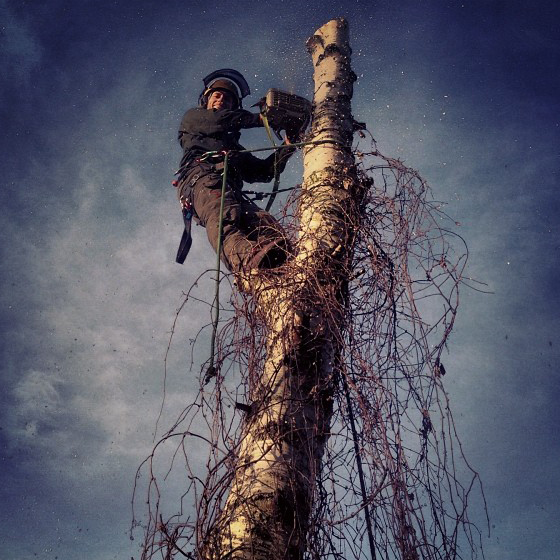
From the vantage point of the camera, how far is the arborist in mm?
3262

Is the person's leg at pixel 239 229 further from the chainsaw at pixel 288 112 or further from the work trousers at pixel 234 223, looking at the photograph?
the chainsaw at pixel 288 112

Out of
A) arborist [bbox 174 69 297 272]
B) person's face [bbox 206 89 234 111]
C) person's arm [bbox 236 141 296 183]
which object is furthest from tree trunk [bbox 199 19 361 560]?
person's face [bbox 206 89 234 111]

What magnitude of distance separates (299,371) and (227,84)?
3464mm

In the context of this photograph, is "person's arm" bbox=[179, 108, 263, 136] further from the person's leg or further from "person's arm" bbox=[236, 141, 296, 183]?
the person's leg

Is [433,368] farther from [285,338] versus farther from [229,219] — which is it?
[229,219]

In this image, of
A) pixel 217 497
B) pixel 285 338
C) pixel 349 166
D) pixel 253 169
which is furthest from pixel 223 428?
pixel 253 169

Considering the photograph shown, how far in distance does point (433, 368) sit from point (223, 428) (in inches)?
39.8

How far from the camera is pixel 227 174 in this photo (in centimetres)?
400

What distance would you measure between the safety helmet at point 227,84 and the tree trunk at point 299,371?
1628 millimetres

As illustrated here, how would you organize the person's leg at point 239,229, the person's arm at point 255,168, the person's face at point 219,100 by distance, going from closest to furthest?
the person's leg at point 239,229
the person's arm at point 255,168
the person's face at point 219,100

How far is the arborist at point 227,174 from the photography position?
3262 mm

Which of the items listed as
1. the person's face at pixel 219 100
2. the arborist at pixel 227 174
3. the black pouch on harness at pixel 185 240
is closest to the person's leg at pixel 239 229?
the arborist at pixel 227 174

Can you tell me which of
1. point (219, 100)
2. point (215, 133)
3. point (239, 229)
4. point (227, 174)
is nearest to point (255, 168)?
point (215, 133)

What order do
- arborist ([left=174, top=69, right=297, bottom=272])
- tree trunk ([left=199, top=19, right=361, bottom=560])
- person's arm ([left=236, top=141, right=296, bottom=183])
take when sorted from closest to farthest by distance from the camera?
1. tree trunk ([left=199, top=19, right=361, bottom=560])
2. arborist ([left=174, top=69, right=297, bottom=272])
3. person's arm ([left=236, top=141, right=296, bottom=183])
